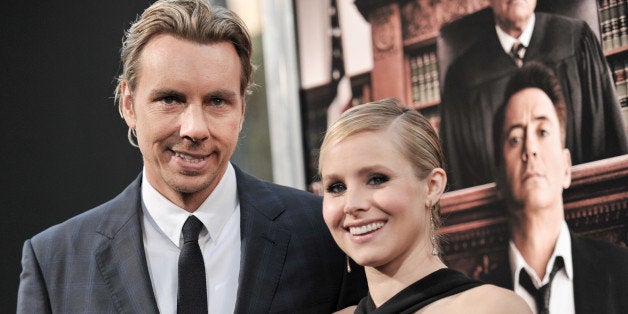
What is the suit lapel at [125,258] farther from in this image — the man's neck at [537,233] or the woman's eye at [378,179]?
the man's neck at [537,233]

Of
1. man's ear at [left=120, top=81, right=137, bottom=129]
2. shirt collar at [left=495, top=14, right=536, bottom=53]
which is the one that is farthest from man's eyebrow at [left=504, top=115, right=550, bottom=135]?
man's ear at [left=120, top=81, right=137, bottom=129]

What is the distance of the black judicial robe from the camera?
255 centimetres

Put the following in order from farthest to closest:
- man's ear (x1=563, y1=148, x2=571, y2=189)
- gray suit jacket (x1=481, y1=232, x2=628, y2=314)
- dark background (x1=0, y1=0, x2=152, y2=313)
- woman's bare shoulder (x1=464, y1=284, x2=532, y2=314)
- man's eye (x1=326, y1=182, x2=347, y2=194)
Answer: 1. dark background (x1=0, y1=0, x2=152, y2=313)
2. man's ear (x1=563, y1=148, x2=571, y2=189)
3. gray suit jacket (x1=481, y1=232, x2=628, y2=314)
4. man's eye (x1=326, y1=182, x2=347, y2=194)
5. woman's bare shoulder (x1=464, y1=284, x2=532, y2=314)

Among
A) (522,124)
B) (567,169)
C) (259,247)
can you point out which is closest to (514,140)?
(522,124)

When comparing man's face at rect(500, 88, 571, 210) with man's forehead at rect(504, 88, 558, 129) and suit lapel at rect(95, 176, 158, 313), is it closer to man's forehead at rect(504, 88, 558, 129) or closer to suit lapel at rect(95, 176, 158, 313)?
man's forehead at rect(504, 88, 558, 129)

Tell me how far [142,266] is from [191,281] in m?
0.13

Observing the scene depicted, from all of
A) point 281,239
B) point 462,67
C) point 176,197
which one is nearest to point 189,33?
point 176,197

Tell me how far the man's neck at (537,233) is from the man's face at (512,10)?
23.6 inches

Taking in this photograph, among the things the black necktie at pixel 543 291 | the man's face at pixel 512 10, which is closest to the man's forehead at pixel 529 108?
the man's face at pixel 512 10

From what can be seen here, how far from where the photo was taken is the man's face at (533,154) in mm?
2660

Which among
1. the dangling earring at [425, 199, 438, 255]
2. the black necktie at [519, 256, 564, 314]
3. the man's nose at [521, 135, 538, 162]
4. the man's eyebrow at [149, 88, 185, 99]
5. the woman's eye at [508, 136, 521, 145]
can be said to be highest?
the man's eyebrow at [149, 88, 185, 99]

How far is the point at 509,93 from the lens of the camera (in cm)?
279

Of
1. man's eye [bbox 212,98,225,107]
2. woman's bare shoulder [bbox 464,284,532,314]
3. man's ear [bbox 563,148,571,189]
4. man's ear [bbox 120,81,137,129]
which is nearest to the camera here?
woman's bare shoulder [bbox 464,284,532,314]

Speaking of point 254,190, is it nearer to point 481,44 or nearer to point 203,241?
point 203,241
